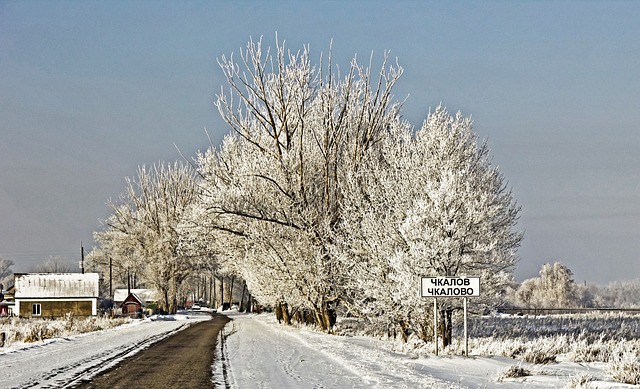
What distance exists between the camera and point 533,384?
16031 millimetres

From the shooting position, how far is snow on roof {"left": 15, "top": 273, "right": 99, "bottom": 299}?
8619cm

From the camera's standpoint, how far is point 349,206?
32.6 metres

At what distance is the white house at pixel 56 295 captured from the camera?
85875 millimetres

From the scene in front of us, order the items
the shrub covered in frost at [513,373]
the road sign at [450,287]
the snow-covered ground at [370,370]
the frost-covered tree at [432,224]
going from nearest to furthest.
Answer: the snow-covered ground at [370,370], the shrub covered in frost at [513,373], the road sign at [450,287], the frost-covered tree at [432,224]

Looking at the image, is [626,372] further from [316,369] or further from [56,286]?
[56,286]

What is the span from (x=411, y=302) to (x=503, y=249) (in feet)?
13.4

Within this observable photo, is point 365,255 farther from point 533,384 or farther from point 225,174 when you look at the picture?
point 533,384

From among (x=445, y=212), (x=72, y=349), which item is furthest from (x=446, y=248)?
(x=72, y=349)

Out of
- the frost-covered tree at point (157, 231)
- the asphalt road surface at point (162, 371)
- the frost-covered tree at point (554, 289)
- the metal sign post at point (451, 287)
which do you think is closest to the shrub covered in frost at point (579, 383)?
the metal sign post at point (451, 287)

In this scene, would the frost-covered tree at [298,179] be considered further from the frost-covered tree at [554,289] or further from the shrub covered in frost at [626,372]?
the frost-covered tree at [554,289]

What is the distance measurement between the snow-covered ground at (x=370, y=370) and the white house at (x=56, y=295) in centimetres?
6514

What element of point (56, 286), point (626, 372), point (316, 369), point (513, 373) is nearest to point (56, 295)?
point (56, 286)

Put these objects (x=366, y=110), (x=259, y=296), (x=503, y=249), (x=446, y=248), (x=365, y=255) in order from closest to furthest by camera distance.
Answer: (x=446, y=248) → (x=503, y=249) → (x=365, y=255) → (x=366, y=110) → (x=259, y=296)

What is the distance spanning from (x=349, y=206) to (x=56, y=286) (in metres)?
62.6
